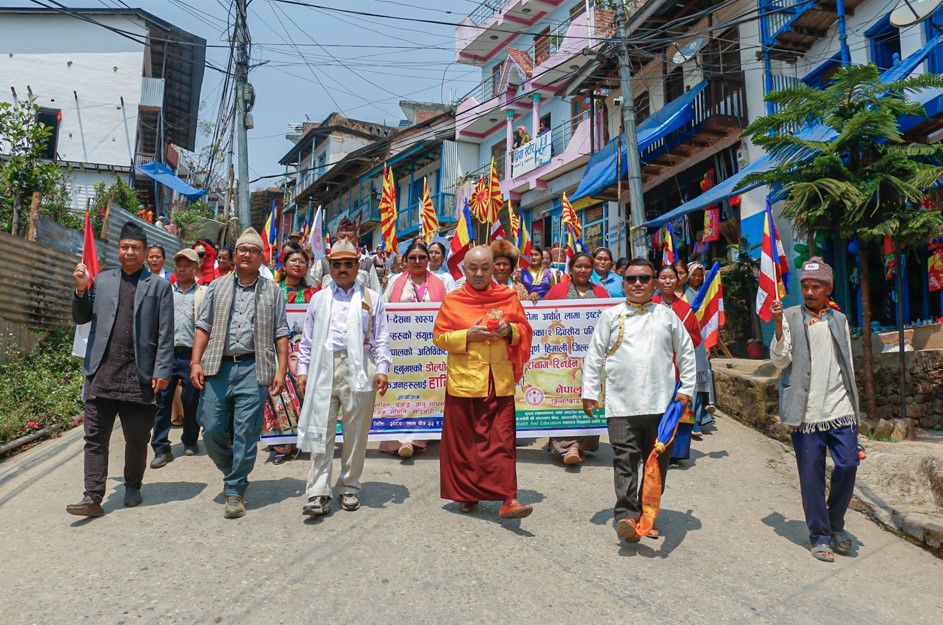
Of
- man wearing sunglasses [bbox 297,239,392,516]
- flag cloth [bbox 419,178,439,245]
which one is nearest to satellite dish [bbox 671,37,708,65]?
flag cloth [bbox 419,178,439,245]

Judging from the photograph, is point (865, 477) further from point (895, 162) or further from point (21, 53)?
point (21, 53)

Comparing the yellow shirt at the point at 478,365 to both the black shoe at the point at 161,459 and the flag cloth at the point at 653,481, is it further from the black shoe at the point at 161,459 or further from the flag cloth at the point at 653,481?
the black shoe at the point at 161,459

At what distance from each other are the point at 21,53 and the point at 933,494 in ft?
91.2

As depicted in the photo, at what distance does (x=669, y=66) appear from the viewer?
54.4ft

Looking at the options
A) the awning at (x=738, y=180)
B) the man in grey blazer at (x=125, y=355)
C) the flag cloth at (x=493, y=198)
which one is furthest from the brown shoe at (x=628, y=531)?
the flag cloth at (x=493, y=198)

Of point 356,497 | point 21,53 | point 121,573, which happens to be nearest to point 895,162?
point 356,497

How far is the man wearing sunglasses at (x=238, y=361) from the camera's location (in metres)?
4.61

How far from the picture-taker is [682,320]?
619cm

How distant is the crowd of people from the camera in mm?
4367

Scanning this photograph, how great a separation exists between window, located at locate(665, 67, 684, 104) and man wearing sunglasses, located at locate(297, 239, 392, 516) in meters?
13.4

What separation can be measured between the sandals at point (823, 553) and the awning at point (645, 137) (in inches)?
432

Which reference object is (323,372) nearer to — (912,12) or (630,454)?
(630,454)

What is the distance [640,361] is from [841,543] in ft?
5.71

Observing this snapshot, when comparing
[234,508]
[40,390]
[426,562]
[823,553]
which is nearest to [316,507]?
[234,508]
